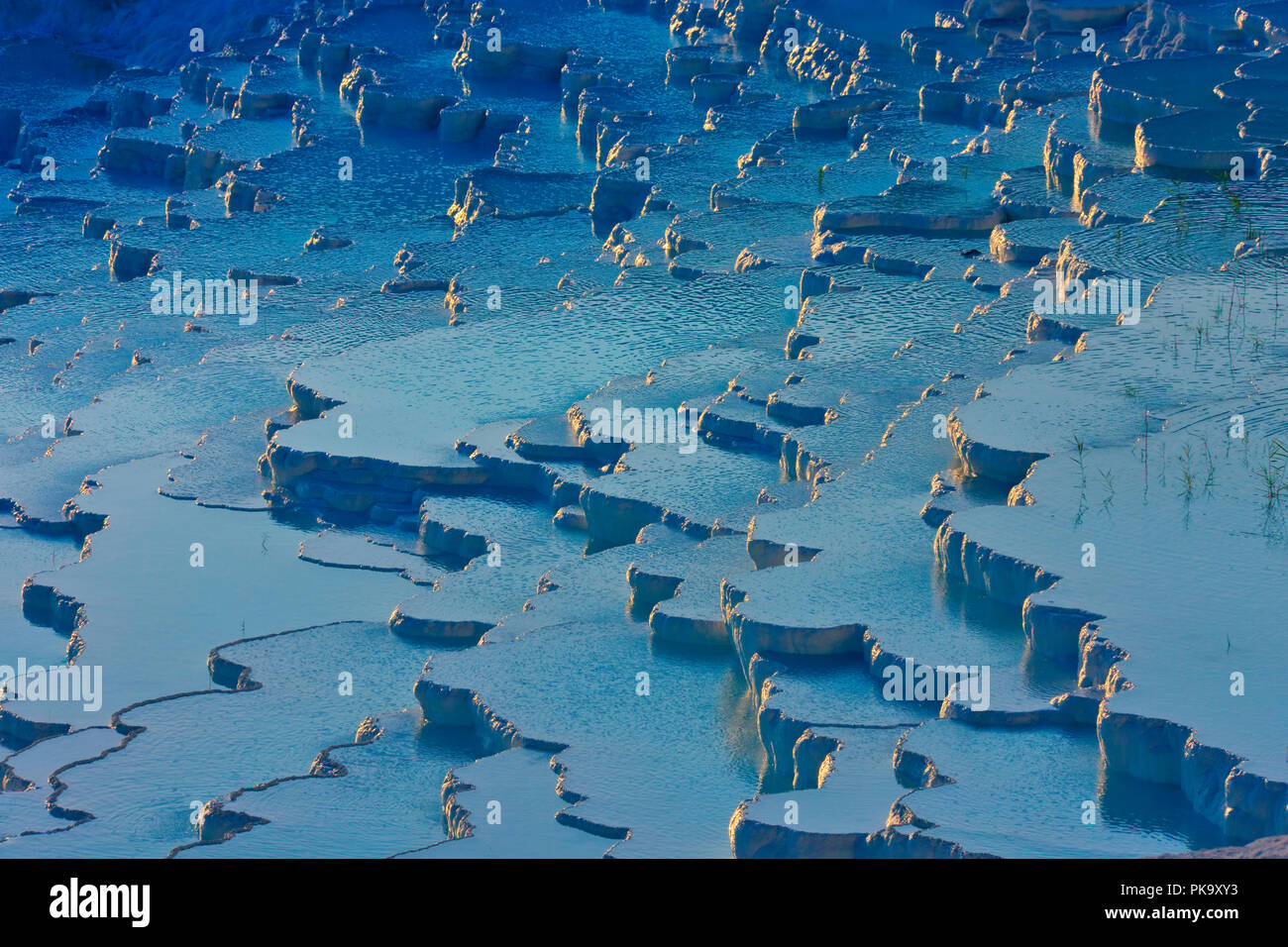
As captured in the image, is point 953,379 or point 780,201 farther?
point 780,201

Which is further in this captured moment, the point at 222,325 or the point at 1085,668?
the point at 222,325

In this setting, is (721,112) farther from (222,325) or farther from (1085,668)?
(1085,668)

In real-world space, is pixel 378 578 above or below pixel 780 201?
below

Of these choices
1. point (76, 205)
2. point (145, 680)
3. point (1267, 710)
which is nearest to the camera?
point (1267, 710)

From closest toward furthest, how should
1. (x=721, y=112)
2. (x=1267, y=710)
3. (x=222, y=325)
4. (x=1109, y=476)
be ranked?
(x=1267, y=710), (x=1109, y=476), (x=222, y=325), (x=721, y=112)

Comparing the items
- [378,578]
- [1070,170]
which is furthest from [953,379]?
[1070,170]

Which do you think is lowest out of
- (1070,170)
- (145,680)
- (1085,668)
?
(145,680)
